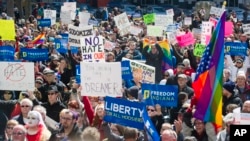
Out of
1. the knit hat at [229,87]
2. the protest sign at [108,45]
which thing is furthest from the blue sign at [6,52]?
the knit hat at [229,87]

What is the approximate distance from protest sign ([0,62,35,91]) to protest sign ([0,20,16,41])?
5615 mm

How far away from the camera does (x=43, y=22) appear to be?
84.4 ft

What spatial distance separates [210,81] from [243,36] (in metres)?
9.66

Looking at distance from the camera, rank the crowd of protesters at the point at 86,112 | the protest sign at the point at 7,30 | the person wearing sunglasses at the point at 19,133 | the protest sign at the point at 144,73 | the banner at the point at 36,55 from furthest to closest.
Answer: the protest sign at the point at 7,30 → the banner at the point at 36,55 → the protest sign at the point at 144,73 → the crowd of protesters at the point at 86,112 → the person wearing sunglasses at the point at 19,133

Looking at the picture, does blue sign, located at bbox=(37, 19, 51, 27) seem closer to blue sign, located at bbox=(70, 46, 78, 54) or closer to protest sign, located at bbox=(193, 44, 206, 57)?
blue sign, located at bbox=(70, 46, 78, 54)

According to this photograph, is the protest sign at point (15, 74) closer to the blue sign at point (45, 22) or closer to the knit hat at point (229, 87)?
the knit hat at point (229, 87)

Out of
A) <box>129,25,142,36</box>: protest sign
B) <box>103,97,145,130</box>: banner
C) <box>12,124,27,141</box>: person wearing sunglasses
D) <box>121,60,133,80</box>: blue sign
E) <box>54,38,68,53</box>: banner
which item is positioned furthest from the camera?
<box>129,25,142,36</box>: protest sign

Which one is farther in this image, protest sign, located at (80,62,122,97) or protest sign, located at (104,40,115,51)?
protest sign, located at (104,40,115,51)

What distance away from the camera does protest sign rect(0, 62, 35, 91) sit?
41.3 ft

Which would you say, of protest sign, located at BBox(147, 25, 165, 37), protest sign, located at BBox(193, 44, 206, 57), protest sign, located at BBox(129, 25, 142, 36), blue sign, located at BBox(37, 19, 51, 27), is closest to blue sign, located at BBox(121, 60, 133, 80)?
protest sign, located at BBox(193, 44, 206, 57)

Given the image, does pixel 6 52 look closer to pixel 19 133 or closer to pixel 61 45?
pixel 61 45

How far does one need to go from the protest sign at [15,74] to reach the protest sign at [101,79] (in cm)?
110

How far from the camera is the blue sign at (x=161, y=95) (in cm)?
1127

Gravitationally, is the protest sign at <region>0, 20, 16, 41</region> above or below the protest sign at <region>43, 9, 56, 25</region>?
above
